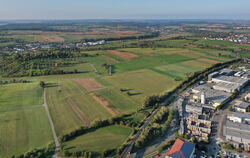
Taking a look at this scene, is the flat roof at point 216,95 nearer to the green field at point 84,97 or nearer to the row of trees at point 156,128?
the green field at point 84,97

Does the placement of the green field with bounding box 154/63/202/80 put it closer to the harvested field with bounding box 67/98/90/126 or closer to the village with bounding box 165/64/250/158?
the village with bounding box 165/64/250/158

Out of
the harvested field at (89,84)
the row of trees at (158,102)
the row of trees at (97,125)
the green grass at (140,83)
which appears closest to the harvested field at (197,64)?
the row of trees at (158,102)

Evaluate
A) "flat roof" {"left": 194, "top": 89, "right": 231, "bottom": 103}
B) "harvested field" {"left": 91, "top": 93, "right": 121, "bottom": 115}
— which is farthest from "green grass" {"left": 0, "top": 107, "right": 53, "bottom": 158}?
"flat roof" {"left": 194, "top": 89, "right": 231, "bottom": 103}

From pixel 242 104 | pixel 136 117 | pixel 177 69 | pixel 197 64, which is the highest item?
pixel 197 64

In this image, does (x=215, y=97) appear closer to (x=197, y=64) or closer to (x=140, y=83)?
(x=140, y=83)

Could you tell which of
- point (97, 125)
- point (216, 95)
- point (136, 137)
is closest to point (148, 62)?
point (216, 95)

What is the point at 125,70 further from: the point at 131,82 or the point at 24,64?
the point at 24,64
